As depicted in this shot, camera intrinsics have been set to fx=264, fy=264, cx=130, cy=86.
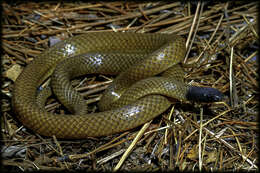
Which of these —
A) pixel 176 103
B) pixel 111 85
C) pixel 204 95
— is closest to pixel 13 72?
pixel 111 85

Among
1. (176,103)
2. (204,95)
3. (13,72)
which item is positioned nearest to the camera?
(204,95)

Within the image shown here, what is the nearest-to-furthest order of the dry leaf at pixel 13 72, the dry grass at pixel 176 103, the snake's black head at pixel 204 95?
the dry grass at pixel 176 103 < the snake's black head at pixel 204 95 < the dry leaf at pixel 13 72

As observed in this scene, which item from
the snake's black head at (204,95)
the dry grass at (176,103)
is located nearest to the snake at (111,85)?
the snake's black head at (204,95)

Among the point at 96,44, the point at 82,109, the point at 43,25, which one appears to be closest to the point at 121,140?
the point at 82,109

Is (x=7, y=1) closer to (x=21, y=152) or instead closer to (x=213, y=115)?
(x=21, y=152)

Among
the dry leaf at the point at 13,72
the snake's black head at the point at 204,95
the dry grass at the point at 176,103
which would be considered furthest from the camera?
the dry leaf at the point at 13,72

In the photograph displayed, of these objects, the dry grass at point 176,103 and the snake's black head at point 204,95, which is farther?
the snake's black head at point 204,95

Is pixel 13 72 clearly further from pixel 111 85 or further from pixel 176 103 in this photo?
pixel 176 103

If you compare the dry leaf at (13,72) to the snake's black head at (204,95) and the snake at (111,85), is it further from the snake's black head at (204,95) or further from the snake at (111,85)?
the snake's black head at (204,95)
